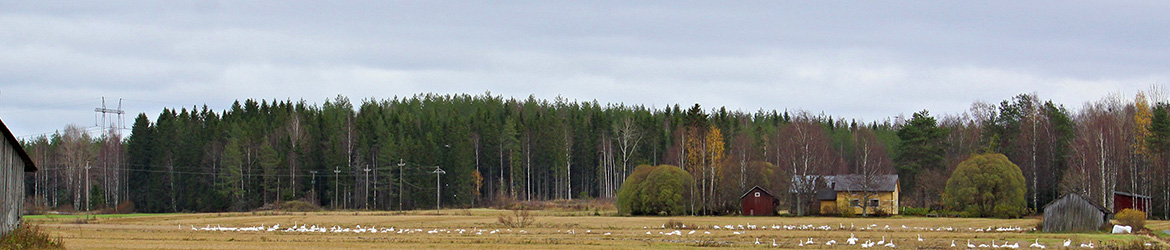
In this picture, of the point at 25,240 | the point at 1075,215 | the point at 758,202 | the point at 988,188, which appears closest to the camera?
the point at 25,240

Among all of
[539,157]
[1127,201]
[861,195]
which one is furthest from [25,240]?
[539,157]

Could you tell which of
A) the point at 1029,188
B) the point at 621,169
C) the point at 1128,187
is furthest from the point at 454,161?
the point at 1128,187

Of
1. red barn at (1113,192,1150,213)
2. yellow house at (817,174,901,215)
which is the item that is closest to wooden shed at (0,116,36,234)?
yellow house at (817,174,901,215)

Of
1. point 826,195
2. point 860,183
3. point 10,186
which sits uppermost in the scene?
point 10,186

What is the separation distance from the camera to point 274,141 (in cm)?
12750

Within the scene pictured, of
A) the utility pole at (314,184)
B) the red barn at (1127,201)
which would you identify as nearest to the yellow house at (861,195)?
the red barn at (1127,201)

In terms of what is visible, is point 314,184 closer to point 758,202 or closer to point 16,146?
point 758,202

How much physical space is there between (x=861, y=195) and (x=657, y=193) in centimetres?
1771

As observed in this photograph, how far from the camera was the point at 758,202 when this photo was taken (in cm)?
8356

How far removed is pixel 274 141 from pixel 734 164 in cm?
6639

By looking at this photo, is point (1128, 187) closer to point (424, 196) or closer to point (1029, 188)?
point (1029, 188)

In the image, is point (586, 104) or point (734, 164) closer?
point (734, 164)

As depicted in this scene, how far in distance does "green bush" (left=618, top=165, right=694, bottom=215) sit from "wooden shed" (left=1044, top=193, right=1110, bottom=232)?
34.9 m

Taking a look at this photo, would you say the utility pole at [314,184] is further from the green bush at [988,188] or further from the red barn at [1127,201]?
Result: the red barn at [1127,201]
